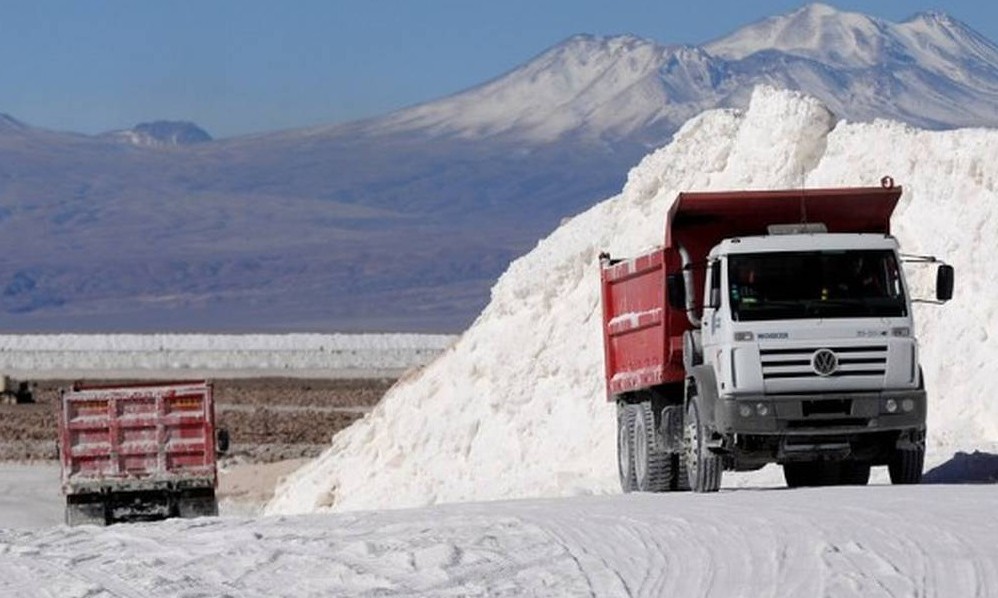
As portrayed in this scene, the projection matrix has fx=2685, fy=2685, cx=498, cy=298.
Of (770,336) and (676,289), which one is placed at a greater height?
(676,289)

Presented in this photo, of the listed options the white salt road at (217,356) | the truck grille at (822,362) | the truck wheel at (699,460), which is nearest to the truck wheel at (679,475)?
the truck wheel at (699,460)

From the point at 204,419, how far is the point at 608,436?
5.90m

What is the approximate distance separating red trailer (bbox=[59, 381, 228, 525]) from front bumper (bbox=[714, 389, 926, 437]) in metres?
7.00

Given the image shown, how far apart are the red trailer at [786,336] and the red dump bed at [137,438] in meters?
5.78

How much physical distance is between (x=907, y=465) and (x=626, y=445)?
3830mm

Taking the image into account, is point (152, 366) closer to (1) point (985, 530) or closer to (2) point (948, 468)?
(2) point (948, 468)

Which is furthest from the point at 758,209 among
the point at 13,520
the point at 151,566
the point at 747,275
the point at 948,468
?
the point at 13,520

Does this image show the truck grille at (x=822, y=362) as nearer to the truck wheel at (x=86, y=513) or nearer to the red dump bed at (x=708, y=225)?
the red dump bed at (x=708, y=225)

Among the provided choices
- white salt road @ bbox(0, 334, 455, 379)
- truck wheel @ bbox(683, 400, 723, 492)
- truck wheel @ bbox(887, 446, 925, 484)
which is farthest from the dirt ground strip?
truck wheel @ bbox(887, 446, 925, 484)

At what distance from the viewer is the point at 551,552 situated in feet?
58.7

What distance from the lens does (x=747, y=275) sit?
2280 centimetres

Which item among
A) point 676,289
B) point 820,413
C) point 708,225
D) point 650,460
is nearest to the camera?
point 820,413

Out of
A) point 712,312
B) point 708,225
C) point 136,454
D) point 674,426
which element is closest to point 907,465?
point 712,312

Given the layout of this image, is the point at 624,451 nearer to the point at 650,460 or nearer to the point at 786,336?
the point at 650,460
